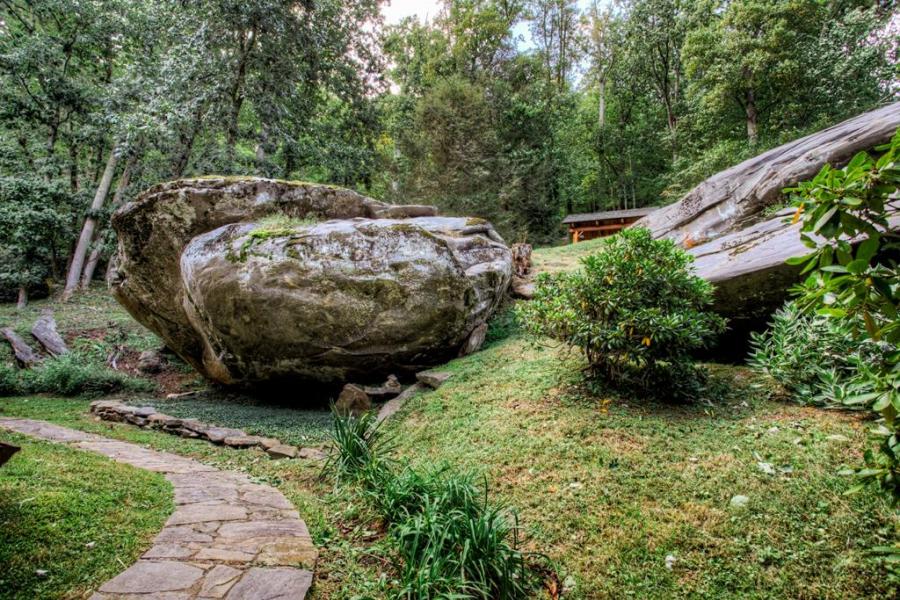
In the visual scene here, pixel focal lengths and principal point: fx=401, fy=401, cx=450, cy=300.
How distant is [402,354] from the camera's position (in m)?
5.99

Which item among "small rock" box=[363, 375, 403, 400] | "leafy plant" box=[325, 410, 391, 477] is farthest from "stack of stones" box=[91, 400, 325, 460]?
"small rock" box=[363, 375, 403, 400]

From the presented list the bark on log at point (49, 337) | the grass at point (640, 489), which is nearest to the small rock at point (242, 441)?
the grass at point (640, 489)

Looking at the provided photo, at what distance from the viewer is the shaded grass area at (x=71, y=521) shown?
169 cm

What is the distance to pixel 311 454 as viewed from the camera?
4238 mm

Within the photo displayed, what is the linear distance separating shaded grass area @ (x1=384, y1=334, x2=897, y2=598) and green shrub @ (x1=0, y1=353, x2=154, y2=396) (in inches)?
244

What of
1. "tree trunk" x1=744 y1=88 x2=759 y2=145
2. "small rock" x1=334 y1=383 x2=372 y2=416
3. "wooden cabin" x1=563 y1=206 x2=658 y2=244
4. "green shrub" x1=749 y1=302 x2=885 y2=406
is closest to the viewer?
"green shrub" x1=749 y1=302 x2=885 y2=406

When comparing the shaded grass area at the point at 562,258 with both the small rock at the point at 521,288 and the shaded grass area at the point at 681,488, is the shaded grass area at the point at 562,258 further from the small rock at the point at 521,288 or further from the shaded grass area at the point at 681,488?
the shaded grass area at the point at 681,488

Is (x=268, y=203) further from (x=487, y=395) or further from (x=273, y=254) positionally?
(x=487, y=395)

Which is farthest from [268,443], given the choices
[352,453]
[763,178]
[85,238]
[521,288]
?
[85,238]

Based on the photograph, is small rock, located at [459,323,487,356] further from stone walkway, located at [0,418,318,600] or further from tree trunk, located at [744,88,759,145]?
tree trunk, located at [744,88,759,145]

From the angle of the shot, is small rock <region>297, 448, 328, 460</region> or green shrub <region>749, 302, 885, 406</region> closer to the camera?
green shrub <region>749, 302, 885, 406</region>

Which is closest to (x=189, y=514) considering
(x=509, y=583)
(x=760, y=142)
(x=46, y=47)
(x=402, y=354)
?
(x=509, y=583)

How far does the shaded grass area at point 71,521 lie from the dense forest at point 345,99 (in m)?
7.79

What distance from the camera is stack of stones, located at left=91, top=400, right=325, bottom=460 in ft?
14.2
